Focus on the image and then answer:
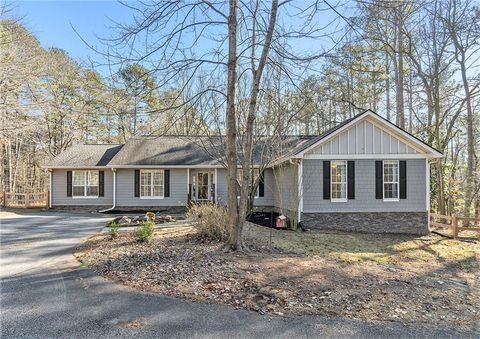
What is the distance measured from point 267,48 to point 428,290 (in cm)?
589

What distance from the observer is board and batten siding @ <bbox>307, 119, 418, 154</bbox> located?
13.7 m

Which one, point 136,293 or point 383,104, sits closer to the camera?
point 136,293

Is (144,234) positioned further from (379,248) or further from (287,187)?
(287,187)

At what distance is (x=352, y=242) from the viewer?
11.1m

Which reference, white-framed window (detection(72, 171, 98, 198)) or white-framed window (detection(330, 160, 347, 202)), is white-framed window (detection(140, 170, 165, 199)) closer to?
white-framed window (detection(72, 171, 98, 198))

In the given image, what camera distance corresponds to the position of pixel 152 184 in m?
18.6

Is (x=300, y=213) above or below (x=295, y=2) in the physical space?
below

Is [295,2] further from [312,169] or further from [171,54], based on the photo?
[312,169]

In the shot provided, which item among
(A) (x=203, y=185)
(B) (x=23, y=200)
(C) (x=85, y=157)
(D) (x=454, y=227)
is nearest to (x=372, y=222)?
(D) (x=454, y=227)

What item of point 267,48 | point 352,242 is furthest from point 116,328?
point 352,242

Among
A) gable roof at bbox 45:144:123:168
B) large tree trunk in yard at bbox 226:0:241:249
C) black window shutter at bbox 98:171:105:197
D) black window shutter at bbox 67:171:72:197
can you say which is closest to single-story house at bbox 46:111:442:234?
large tree trunk in yard at bbox 226:0:241:249

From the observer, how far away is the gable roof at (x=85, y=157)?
1871cm

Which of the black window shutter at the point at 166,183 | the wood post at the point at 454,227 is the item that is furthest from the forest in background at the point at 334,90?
the wood post at the point at 454,227

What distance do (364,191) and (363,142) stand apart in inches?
82.3
